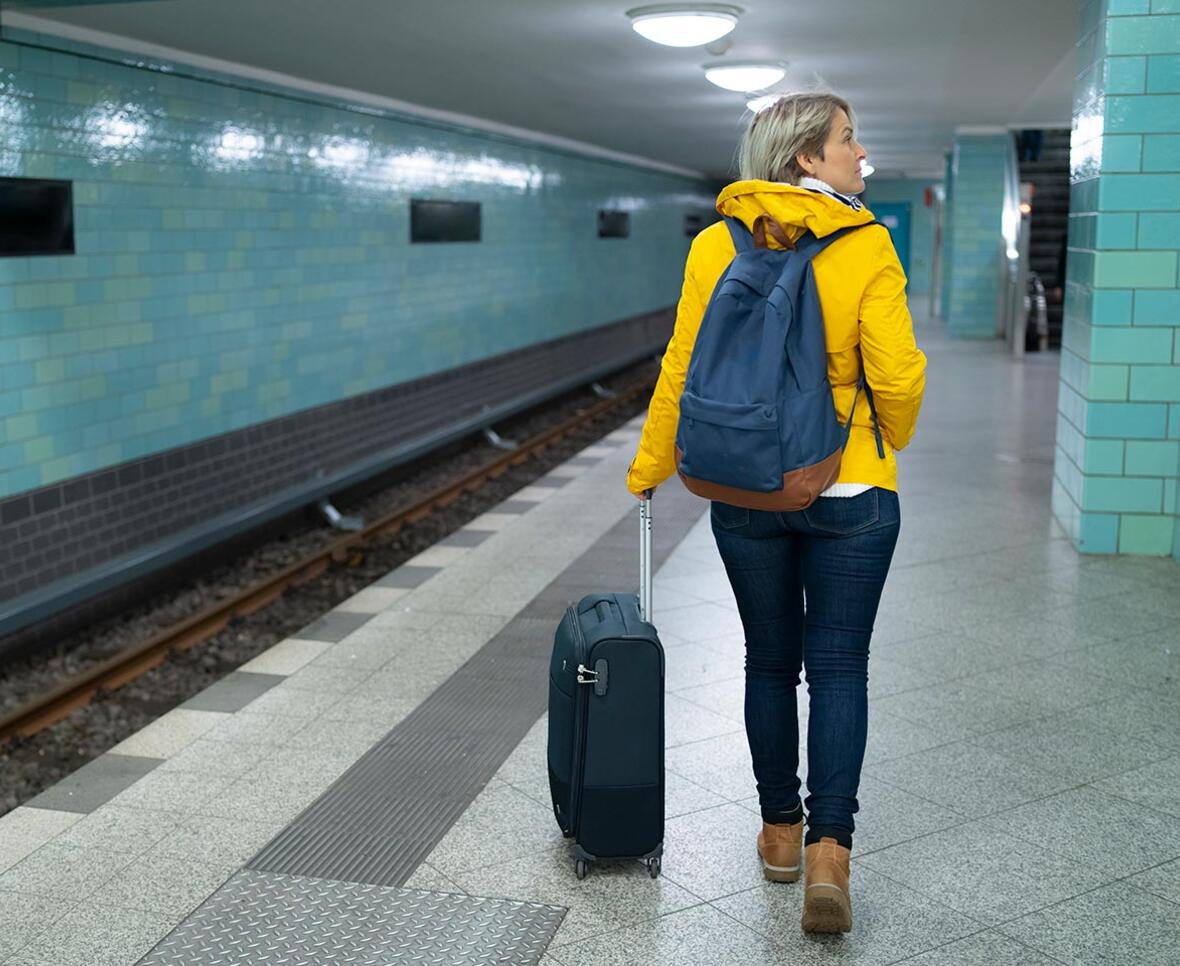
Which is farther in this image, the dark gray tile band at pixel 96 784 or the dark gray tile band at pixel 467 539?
the dark gray tile band at pixel 467 539

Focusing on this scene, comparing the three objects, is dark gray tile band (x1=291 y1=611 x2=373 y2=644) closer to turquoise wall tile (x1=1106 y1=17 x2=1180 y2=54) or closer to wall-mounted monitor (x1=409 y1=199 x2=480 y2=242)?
turquoise wall tile (x1=1106 y1=17 x2=1180 y2=54)

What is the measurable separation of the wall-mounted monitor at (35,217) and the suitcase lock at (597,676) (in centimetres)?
449

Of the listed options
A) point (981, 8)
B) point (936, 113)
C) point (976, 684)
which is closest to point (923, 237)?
point (936, 113)

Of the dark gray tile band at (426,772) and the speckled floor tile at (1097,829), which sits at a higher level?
the speckled floor tile at (1097,829)

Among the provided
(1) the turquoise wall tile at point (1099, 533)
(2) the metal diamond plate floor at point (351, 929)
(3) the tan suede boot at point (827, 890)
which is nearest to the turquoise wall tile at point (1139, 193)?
(1) the turquoise wall tile at point (1099, 533)

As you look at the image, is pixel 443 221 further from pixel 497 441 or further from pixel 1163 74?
pixel 1163 74

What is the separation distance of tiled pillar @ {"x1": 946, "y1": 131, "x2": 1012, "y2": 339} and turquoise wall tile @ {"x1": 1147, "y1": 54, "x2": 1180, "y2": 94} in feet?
41.3

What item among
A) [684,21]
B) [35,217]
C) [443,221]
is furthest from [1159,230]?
[443,221]

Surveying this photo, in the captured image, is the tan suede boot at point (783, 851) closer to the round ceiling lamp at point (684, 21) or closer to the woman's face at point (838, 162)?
the woman's face at point (838, 162)

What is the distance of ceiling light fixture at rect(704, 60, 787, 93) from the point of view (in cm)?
859

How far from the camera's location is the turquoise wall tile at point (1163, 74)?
5305 millimetres

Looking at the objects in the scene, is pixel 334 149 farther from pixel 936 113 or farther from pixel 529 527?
pixel 936 113

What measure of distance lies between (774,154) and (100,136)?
17.3 feet

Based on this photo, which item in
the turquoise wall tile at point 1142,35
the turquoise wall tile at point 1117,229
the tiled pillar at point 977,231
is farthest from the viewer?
the tiled pillar at point 977,231
